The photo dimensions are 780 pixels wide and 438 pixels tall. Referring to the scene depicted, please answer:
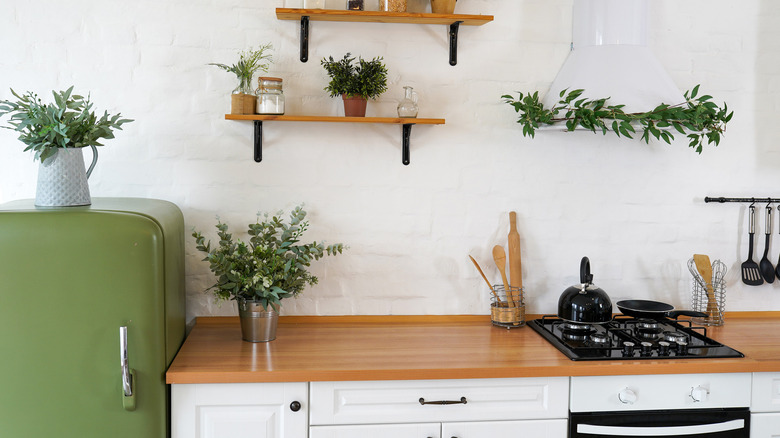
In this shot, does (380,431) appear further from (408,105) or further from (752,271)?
(752,271)

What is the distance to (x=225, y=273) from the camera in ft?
7.14

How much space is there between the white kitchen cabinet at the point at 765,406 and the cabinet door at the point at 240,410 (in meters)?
1.42

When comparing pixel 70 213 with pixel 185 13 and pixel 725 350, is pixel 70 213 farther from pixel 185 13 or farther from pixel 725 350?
pixel 725 350

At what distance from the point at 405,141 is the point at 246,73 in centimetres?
62

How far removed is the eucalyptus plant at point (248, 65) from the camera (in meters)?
2.31

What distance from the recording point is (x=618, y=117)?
2.24 meters

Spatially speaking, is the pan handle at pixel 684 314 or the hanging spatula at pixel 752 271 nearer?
the pan handle at pixel 684 314

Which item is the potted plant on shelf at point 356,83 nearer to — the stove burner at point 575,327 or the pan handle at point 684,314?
the stove burner at point 575,327

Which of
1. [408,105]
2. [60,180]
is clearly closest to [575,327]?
[408,105]

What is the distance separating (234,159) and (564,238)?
4.27ft

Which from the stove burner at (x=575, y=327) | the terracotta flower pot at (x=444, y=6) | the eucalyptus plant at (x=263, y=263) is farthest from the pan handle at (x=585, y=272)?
the terracotta flower pot at (x=444, y=6)

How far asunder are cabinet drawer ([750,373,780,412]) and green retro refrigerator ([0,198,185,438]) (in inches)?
72.2

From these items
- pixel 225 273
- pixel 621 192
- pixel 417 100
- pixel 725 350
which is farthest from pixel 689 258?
pixel 225 273

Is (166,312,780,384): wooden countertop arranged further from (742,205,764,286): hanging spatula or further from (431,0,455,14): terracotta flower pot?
(431,0,455,14): terracotta flower pot
